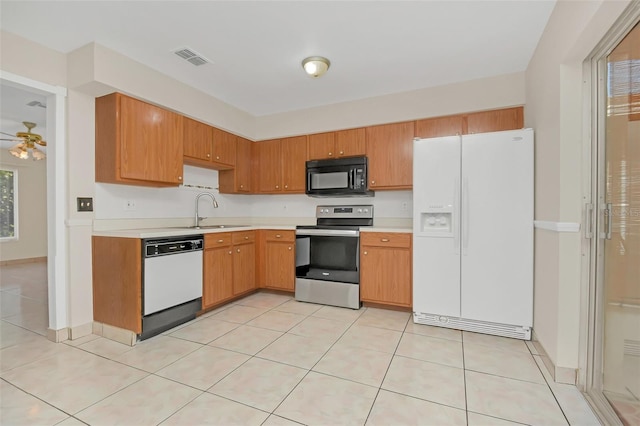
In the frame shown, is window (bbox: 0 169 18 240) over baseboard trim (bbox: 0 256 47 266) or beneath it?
over

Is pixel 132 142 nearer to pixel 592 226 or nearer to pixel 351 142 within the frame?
pixel 351 142

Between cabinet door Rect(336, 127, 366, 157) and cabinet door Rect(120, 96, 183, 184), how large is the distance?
1870 mm

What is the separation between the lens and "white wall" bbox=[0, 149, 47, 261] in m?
5.84

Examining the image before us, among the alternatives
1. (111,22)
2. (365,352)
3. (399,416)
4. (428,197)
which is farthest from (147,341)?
(428,197)

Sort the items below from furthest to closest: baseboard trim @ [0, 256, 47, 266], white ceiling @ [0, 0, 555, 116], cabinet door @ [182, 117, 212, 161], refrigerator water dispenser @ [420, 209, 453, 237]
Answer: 1. baseboard trim @ [0, 256, 47, 266]
2. cabinet door @ [182, 117, 212, 161]
3. refrigerator water dispenser @ [420, 209, 453, 237]
4. white ceiling @ [0, 0, 555, 116]

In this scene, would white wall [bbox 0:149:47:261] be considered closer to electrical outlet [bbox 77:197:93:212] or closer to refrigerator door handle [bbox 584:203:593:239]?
electrical outlet [bbox 77:197:93:212]

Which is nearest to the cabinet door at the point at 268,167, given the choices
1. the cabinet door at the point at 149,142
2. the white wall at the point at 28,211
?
the cabinet door at the point at 149,142

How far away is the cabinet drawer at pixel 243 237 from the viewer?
3.45m

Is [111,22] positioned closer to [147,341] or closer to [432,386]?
[147,341]

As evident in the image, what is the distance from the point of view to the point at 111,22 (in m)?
2.15

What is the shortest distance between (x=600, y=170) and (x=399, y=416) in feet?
5.89

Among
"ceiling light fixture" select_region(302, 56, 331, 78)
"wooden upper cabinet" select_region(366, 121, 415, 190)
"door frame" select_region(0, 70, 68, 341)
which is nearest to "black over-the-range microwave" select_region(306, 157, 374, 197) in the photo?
"wooden upper cabinet" select_region(366, 121, 415, 190)

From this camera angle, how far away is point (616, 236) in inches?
60.0

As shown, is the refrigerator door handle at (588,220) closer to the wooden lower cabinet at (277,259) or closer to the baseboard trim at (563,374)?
the baseboard trim at (563,374)
